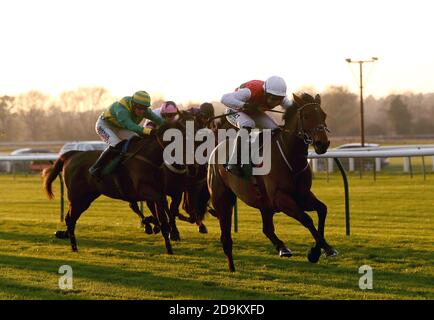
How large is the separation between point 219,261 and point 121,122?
6.98 feet

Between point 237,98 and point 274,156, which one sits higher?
point 237,98

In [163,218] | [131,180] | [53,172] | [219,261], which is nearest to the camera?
[219,261]

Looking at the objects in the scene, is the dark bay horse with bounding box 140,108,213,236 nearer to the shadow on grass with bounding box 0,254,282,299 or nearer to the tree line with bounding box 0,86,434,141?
the shadow on grass with bounding box 0,254,282,299

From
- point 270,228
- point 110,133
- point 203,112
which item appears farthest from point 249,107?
point 110,133

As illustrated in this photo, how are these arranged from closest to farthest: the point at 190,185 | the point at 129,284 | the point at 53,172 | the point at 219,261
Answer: the point at 129,284 → the point at 219,261 → the point at 190,185 → the point at 53,172

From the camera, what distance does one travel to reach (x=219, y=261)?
323 inches

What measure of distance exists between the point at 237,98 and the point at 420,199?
8.79 m

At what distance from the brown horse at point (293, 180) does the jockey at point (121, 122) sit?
1.88 m

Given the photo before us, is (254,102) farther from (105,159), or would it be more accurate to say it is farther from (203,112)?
(105,159)
